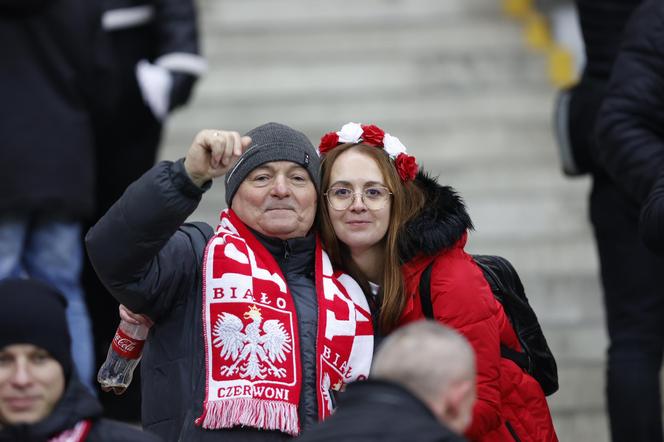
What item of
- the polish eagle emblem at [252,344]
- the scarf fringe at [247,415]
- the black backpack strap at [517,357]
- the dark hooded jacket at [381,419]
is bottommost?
the black backpack strap at [517,357]

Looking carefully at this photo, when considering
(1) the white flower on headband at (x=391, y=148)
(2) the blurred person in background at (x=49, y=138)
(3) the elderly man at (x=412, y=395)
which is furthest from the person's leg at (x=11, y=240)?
(3) the elderly man at (x=412, y=395)

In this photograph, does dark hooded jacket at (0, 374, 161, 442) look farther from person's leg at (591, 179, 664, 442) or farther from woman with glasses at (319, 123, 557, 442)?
person's leg at (591, 179, 664, 442)

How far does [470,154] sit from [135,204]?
18.1ft

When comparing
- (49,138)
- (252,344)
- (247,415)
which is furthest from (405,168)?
(49,138)

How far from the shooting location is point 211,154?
4332mm

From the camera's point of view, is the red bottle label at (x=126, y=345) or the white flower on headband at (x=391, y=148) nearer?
the red bottle label at (x=126, y=345)

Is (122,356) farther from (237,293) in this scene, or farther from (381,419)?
(381,419)

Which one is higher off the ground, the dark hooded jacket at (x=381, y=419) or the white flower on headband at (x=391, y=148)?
the white flower on headband at (x=391, y=148)

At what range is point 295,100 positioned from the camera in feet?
33.5

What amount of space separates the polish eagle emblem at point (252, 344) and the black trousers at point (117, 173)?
8.24ft

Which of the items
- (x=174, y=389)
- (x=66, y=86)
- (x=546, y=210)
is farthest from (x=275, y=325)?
(x=546, y=210)

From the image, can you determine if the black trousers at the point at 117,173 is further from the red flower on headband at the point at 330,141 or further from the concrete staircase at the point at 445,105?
the red flower on headband at the point at 330,141

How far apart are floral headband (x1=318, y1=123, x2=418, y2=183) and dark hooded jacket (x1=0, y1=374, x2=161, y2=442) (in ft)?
4.15

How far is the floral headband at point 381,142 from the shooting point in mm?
4844
